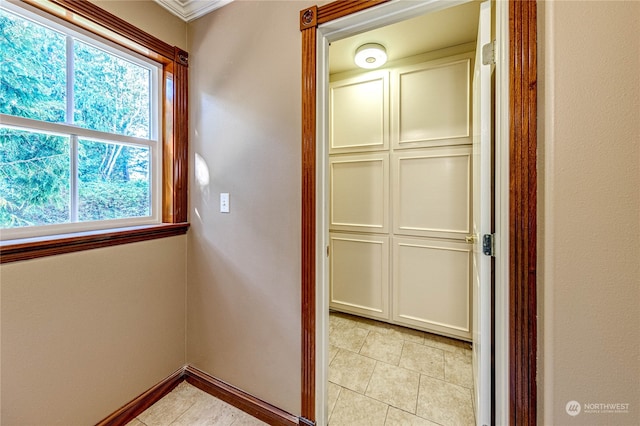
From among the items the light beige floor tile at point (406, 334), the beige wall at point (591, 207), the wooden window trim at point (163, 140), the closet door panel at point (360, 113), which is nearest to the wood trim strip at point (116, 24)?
the wooden window trim at point (163, 140)

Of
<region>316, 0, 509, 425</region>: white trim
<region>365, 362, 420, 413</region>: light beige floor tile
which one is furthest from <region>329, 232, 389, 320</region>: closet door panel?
<region>316, 0, 509, 425</region>: white trim

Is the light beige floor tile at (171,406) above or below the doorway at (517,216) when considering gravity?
below

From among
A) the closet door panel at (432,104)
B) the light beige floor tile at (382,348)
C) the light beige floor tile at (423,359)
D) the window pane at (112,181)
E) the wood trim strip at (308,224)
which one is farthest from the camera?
the closet door panel at (432,104)

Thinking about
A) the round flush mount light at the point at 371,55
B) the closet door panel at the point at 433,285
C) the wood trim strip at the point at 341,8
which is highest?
the round flush mount light at the point at 371,55

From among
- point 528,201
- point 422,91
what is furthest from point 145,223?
point 422,91

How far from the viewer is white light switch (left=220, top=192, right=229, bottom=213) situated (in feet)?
5.15

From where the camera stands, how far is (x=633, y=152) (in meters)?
0.72

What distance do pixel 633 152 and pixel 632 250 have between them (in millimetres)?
274

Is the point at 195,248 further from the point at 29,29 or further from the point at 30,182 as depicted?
the point at 29,29

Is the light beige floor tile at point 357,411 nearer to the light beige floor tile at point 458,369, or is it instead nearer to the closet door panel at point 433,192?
the light beige floor tile at point 458,369

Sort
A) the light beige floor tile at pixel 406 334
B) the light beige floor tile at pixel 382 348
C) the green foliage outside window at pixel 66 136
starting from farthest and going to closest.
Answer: the light beige floor tile at pixel 406 334 → the light beige floor tile at pixel 382 348 → the green foliage outside window at pixel 66 136

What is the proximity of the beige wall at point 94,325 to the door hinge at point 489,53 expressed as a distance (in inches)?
70.3

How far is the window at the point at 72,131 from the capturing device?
45.3 inches

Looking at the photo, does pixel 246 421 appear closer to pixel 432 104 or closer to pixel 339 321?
pixel 339 321
